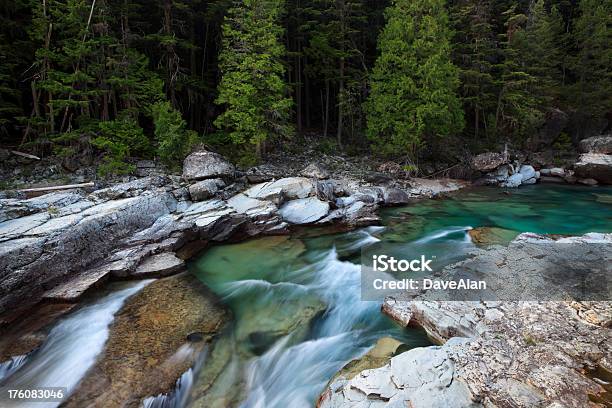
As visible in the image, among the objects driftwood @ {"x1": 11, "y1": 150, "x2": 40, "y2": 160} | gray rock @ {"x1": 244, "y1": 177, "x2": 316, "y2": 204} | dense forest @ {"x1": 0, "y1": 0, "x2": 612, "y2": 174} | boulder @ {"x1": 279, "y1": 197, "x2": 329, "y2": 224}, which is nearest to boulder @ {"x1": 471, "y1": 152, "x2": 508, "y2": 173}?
dense forest @ {"x1": 0, "y1": 0, "x2": 612, "y2": 174}

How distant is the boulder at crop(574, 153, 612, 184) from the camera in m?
19.2

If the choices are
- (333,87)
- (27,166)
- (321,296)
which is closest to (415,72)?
(333,87)

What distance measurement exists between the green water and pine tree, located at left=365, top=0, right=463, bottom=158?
14.5 feet

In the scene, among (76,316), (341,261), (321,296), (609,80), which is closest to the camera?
(76,316)

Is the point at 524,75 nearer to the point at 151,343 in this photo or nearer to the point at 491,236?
the point at 491,236

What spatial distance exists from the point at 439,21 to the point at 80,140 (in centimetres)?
1801

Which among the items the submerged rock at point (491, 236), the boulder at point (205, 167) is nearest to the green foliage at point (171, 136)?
the boulder at point (205, 167)

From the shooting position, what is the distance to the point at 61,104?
43.0 ft

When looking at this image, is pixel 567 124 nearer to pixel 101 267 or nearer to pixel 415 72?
pixel 415 72

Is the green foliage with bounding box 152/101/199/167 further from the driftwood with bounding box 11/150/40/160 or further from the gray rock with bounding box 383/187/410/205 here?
the gray rock with bounding box 383/187/410/205

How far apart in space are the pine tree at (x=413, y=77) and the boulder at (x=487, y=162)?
11.3 ft

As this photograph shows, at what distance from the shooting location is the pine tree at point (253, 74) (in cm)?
1482

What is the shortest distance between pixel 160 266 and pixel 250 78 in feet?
32.2

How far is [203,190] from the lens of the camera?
11898 millimetres
